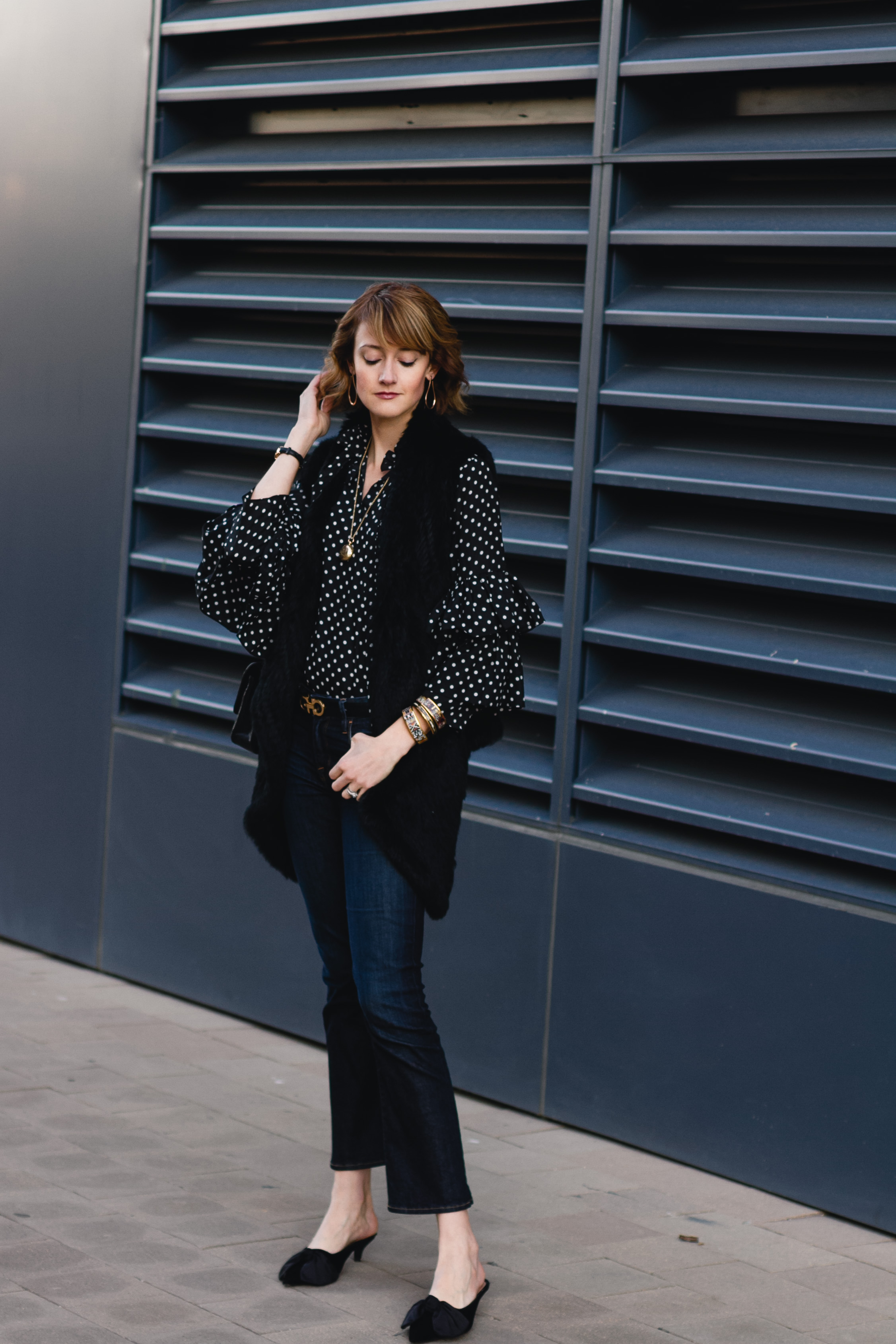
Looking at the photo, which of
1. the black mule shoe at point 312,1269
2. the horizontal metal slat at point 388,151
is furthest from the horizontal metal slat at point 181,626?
the black mule shoe at point 312,1269

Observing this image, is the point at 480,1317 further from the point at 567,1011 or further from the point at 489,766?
the point at 489,766

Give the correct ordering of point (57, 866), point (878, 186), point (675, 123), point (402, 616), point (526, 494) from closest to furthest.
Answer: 1. point (402, 616)
2. point (878, 186)
3. point (675, 123)
4. point (526, 494)
5. point (57, 866)

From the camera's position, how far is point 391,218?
5.58 metres

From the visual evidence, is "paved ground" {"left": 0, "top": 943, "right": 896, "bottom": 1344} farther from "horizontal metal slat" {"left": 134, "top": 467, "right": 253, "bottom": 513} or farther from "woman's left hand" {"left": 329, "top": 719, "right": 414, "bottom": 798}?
"horizontal metal slat" {"left": 134, "top": 467, "right": 253, "bottom": 513}

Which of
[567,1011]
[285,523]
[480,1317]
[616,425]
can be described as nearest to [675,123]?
[616,425]

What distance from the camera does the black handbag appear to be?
12.7 ft

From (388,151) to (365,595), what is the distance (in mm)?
2408

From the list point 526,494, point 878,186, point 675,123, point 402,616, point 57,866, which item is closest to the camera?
point 402,616

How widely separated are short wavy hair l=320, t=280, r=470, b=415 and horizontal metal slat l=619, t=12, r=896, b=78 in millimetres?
1355

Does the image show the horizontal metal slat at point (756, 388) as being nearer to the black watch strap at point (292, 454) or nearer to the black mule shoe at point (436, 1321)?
the black watch strap at point (292, 454)

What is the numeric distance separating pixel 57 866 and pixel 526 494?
2451mm

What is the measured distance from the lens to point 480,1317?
3742 millimetres

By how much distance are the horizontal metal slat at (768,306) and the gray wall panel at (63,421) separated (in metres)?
2.20

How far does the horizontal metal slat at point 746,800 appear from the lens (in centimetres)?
442
